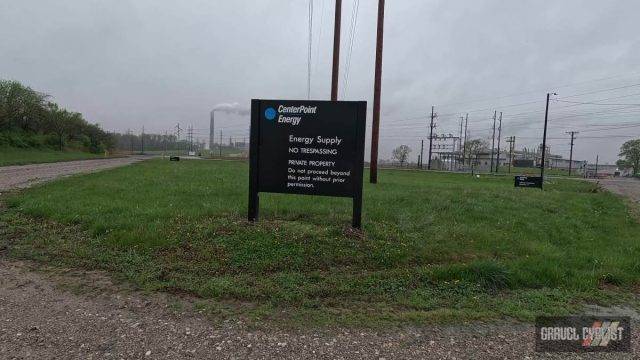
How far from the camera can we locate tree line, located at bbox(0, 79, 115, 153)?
47688 millimetres

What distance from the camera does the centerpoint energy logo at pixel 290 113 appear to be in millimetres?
6465

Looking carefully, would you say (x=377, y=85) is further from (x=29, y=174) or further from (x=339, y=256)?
(x=29, y=174)

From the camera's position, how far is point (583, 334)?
142 inches

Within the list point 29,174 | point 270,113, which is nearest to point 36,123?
point 29,174

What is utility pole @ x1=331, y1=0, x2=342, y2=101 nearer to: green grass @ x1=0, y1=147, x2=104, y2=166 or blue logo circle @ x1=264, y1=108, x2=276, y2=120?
blue logo circle @ x1=264, y1=108, x2=276, y2=120

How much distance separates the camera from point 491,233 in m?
6.93

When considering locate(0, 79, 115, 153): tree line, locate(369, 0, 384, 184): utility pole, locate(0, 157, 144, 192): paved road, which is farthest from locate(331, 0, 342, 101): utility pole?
locate(0, 79, 115, 153): tree line

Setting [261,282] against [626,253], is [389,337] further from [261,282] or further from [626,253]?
[626,253]

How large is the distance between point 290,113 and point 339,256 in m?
2.67

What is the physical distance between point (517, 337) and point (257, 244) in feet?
11.7

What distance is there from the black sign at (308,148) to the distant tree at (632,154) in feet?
333

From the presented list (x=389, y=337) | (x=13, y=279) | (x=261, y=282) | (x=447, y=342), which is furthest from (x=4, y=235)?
(x=447, y=342)

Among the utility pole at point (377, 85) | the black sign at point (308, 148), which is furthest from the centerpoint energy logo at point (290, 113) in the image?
the utility pole at point (377, 85)

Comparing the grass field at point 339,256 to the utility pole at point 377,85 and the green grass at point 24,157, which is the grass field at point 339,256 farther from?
the green grass at point 24,157
